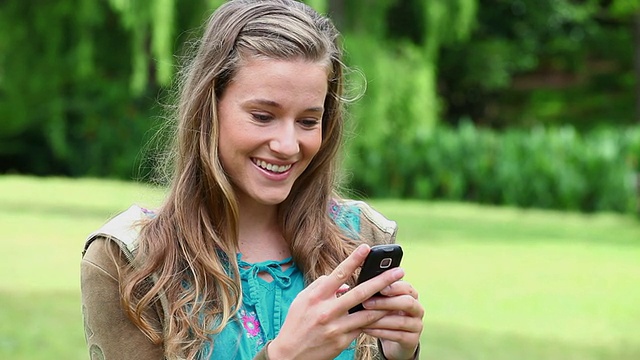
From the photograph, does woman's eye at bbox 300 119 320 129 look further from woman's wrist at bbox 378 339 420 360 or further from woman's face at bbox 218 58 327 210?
woman's wrist at bbox 378 339 420 360

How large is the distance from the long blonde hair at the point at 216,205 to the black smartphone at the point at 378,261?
11.0 inches

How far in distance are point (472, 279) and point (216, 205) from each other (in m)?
7.44

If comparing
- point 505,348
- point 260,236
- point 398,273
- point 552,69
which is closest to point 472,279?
point 505,348

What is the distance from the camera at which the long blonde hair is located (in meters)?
2.14

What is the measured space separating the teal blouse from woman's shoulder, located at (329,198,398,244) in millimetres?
174

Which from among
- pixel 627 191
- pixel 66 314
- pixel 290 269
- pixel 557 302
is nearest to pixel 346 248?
pixel 290 269

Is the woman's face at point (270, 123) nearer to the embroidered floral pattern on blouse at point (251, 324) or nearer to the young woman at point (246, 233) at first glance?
the young woman at point (246, 233)

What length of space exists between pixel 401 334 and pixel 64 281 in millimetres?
6911

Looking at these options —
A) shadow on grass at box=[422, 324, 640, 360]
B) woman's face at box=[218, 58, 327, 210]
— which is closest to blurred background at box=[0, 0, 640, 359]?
shadow on grass at box=[422, 324, 640, 360]

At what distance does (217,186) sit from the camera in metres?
2.25

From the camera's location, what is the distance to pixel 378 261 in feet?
6.52

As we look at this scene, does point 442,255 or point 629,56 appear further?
point 629,56

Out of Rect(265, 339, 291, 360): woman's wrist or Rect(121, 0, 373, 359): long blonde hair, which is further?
Rect(121, 0, 373, 359): long blonde hair

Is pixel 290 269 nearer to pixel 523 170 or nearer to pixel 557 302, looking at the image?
pixel 557 302
